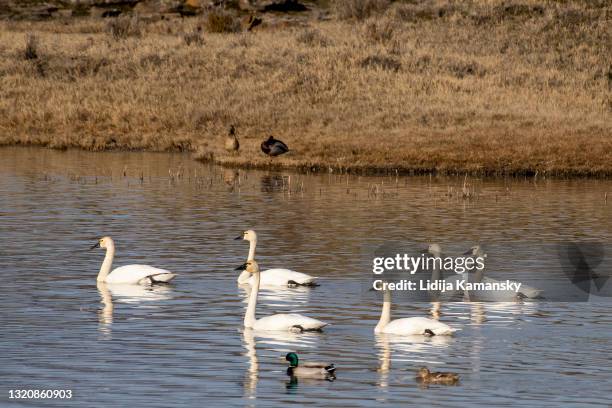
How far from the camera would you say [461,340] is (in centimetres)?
1692

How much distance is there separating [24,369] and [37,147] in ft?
96.5

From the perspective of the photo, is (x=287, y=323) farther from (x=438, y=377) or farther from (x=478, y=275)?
(x=478, y=275)

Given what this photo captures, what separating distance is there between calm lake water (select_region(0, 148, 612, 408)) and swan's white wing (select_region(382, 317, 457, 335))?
150mm

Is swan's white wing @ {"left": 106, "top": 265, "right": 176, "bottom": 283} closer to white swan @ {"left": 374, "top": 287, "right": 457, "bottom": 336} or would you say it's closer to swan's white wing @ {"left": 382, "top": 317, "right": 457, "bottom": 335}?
white swan @ {"left": 374, "top": 287, "right": 457, "bottom": 336}

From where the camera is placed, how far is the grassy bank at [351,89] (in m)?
38.2

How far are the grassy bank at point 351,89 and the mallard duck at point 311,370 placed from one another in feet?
73.8

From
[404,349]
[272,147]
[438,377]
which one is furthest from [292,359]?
[272,147]

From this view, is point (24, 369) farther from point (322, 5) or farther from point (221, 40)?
point (322, 5)

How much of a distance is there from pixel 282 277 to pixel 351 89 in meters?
26.2

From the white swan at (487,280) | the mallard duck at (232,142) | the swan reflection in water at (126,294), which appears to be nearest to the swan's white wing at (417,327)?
the white swan at (487,280)

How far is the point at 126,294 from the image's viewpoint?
66.3 ft

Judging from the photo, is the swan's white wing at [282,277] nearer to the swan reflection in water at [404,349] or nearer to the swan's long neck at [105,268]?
the swan's long neck at [105,268]

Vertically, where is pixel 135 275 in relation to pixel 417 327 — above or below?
below

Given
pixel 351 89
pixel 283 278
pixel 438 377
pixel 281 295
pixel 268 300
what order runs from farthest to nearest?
pixel 351 89
pixel 283 278
pixel 281 295
pixel 268 300
pixel 438 377
